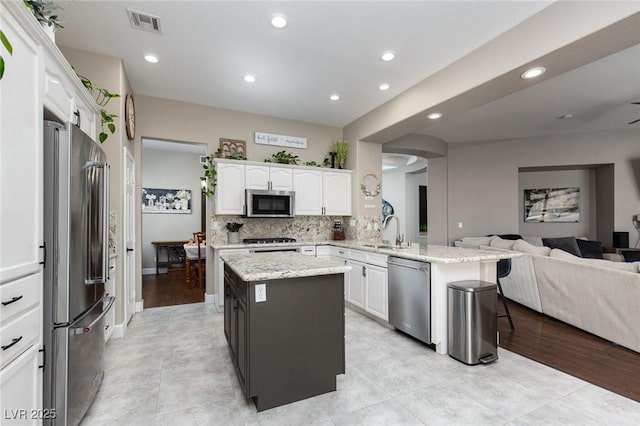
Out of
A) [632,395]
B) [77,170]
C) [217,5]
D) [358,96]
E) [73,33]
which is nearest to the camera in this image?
[77,170]

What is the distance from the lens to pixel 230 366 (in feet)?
8.23

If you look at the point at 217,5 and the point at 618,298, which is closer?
the point at 217,5

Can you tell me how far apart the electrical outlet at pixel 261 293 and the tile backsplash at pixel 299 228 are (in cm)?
279

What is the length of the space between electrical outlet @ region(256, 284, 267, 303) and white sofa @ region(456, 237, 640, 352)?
345 centimetres

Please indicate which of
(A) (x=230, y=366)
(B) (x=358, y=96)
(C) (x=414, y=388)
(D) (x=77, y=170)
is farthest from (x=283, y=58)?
(C) (x=414, y=388)

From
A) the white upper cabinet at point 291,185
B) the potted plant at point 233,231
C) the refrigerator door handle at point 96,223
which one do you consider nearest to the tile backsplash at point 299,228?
the potted plant at point 233,231

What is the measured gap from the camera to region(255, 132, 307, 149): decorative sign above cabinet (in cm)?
480

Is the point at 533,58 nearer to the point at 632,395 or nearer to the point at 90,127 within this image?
the point at 632,395

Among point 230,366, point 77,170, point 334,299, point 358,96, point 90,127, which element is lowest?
point 230,366

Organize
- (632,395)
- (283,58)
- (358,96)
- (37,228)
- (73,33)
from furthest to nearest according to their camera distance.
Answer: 1. (358,96)
2. (283,58)
3. (73,33)
4. (632,395)
5. (37,228)

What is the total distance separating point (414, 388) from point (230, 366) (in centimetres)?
152

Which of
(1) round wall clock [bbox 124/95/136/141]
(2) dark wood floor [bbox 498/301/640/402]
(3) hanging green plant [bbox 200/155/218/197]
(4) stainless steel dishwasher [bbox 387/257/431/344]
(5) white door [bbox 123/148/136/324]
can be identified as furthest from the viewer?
(3) hanging green plant [bbox 200/155/218/197]

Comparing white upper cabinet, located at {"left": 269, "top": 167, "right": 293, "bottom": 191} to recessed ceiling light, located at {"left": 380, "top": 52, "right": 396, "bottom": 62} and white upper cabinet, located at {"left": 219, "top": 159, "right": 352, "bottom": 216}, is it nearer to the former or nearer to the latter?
white upper cabinet, located at {"left": 219, "top": 159, "right": 352, "bottom": 216}

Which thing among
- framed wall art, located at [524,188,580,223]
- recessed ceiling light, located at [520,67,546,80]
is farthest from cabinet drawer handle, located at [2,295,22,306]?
framed wall art, located at [524,188,580,223]
